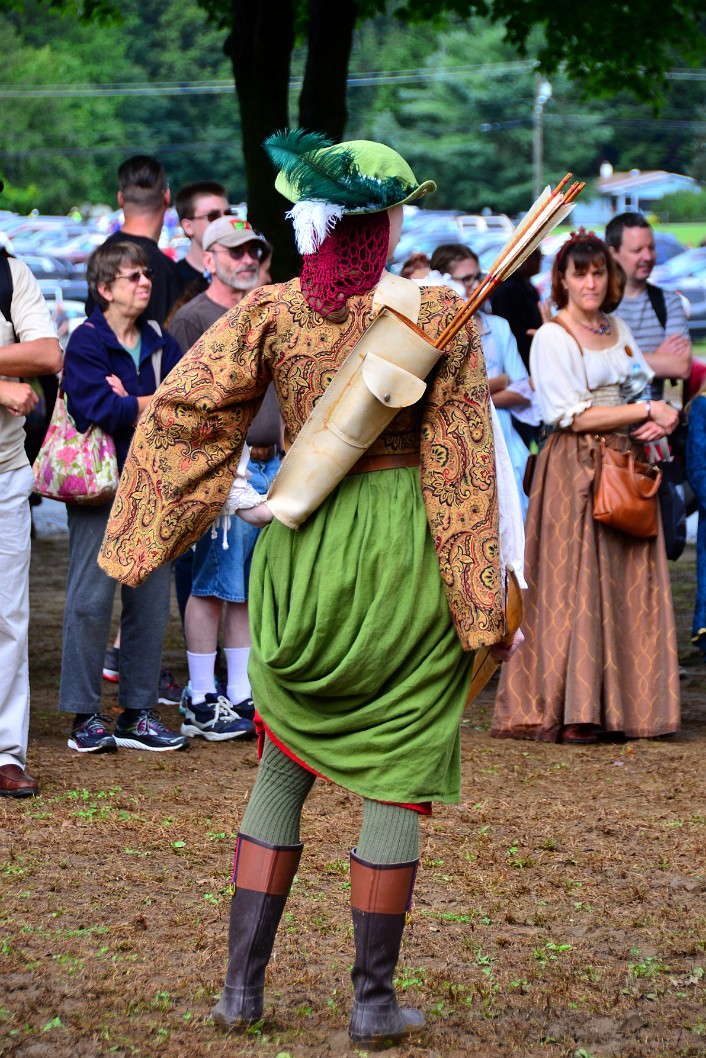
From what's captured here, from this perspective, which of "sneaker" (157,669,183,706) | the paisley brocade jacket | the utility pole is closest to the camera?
the paisley brocade jacket

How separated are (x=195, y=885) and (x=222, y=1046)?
1.09m

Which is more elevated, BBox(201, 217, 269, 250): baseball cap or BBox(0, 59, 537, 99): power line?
BBox(0, 59, 537, 99): power line

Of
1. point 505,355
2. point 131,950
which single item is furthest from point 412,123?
point 131,950

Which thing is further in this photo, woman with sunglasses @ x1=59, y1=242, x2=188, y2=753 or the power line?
the power line

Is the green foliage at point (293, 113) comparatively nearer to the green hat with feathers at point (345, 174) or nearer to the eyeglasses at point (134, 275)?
the eyeglasses at point (134, 275)

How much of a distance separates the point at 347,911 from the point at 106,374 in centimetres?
242

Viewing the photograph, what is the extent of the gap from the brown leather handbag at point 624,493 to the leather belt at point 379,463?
291 cm

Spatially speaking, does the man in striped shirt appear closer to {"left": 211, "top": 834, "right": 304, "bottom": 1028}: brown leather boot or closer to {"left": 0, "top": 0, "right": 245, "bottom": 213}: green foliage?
{"left": 211, "top": 834, "right": 304, "bottom": 1028}: brown leather boot

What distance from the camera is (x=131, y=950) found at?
12.6 feet

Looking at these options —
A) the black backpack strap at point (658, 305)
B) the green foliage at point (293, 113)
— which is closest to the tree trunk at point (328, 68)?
the black backpack strap at point (658, 305)

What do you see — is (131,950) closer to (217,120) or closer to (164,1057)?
(164,1057)

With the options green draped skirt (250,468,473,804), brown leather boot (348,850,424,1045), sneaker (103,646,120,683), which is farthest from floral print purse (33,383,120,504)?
brown leather boot (348,850,424,1045)

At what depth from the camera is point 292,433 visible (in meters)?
3.37

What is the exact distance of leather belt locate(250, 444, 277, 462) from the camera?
6.05 metres
